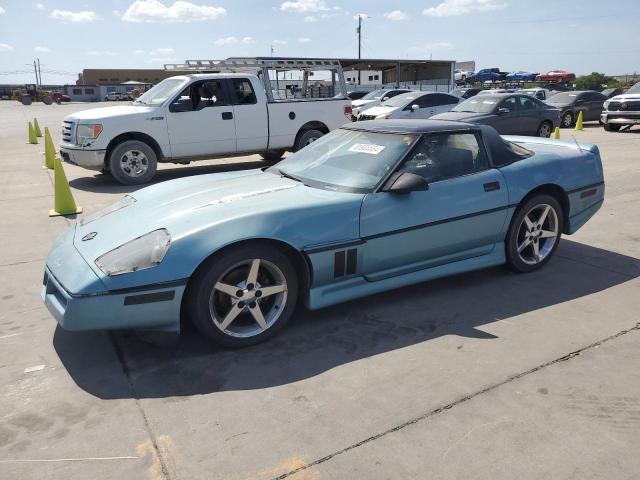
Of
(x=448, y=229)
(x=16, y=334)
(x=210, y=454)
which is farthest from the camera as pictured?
(x=448, y=229)

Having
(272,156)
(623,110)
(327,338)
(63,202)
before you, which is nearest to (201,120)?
(272,156)

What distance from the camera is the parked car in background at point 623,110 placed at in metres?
16.4

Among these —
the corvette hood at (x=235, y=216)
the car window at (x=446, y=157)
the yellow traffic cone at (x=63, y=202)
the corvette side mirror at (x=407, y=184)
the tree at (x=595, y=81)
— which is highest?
the tree at (x=595, y=81)

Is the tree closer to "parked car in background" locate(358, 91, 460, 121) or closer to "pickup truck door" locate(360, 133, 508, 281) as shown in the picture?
"parked car in background" locate(358, 91, 460, 121)

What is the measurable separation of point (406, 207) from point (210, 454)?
2.11 meters

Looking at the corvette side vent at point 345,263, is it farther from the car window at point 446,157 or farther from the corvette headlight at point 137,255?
the corvette headlight at point 137,255

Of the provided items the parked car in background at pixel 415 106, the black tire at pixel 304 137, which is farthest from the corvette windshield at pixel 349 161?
the parked car in background at pixel 415 106

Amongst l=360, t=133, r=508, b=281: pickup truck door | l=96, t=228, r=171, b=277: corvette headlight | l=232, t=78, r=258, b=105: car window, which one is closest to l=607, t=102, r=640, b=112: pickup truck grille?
l=232, t=78, r=258, b=105: car window

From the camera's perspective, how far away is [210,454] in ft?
7.92

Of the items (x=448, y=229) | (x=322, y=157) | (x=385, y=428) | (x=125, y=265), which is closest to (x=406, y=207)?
(x=448, y=229)

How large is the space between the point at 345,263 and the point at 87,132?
6.68 meters

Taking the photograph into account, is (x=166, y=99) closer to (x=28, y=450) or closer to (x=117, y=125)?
(x=117, y=125)

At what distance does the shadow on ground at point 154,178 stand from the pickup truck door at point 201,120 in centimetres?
86

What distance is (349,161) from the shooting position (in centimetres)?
408
